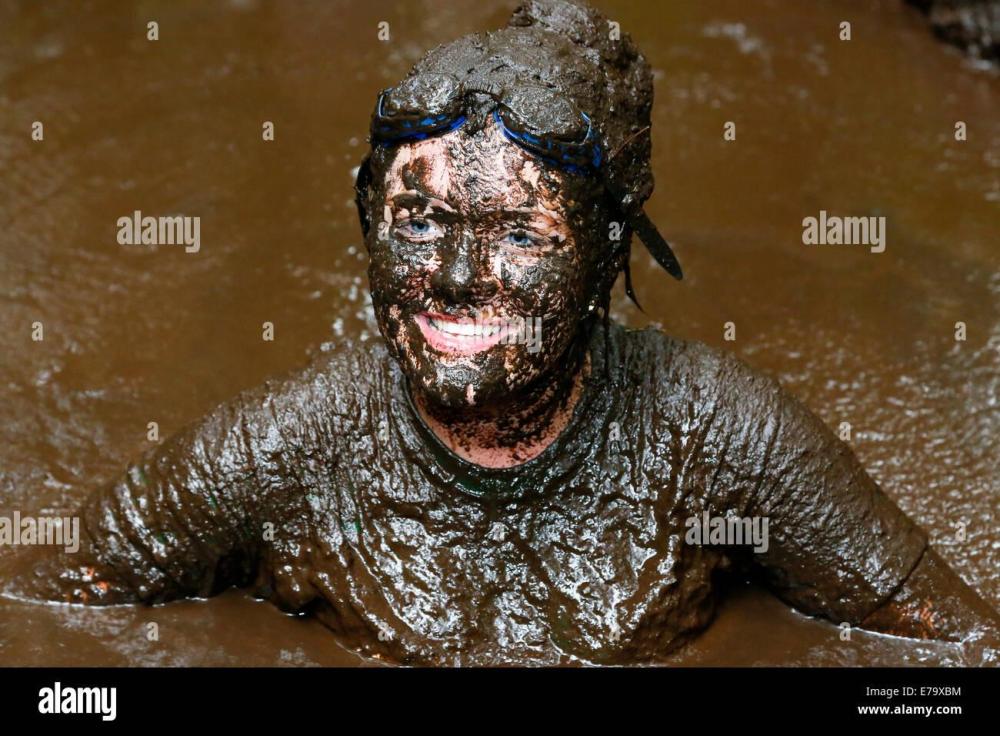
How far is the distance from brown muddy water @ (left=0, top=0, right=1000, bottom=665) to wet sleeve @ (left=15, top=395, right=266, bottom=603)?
8 cm

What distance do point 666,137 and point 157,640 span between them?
11.9 feet

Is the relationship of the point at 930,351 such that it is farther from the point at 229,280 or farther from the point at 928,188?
the point at 229,280

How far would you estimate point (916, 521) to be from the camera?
5094 millimetres

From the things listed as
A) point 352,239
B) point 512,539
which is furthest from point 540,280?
point 352,239

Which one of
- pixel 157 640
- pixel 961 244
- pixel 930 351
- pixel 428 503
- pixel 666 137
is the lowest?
pixel 157 640

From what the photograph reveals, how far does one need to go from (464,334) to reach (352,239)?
100 inches

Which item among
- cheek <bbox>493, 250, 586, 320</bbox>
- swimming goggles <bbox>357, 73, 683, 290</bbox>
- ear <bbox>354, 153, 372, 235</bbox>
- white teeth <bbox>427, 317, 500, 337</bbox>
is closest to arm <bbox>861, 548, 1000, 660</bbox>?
cheek <bbox>493, 250, 586, 320</bbox>

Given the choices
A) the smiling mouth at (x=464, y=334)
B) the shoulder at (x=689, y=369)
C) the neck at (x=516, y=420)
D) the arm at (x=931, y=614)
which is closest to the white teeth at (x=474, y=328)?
the smiling mouth at (x=464, y=334)

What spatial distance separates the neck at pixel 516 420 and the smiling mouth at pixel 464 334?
241mm

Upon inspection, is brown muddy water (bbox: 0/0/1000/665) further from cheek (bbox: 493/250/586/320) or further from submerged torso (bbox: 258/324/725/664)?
cheek (bbox: 493/250/586/320)

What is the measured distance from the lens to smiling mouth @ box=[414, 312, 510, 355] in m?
4.02

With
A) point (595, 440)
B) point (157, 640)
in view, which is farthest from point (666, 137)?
point (157, 640)

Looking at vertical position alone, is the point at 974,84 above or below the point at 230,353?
above

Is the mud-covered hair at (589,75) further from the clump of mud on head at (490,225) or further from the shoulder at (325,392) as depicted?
the shoulder at (325,392)
